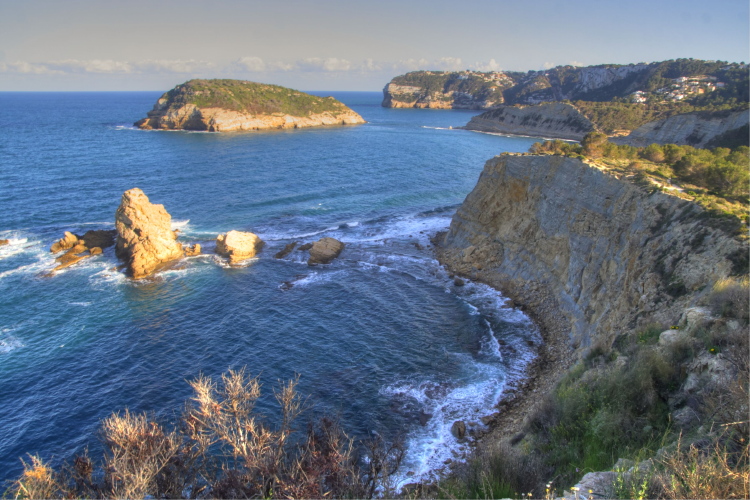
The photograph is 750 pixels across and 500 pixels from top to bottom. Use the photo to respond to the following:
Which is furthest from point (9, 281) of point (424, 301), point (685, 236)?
Answer: point (685, 236)

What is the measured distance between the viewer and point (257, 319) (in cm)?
3219

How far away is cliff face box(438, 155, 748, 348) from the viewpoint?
2153 cm

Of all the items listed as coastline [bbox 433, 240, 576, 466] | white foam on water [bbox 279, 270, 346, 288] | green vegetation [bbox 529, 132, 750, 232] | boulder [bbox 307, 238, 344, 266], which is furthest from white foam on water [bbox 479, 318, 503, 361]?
boulder [bbox 307, 238, 344, 266]

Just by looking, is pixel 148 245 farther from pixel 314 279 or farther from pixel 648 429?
pixel 648 429

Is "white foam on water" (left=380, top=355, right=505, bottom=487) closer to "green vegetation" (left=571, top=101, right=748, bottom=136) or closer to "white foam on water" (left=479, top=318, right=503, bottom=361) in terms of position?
"white foam on water" (left=479, top=318, right=503, bottom=361)

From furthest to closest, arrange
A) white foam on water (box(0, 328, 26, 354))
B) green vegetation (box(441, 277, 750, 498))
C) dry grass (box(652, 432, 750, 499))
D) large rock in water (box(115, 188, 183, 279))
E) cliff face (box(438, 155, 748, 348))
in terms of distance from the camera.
A: large rock in water (box(115, 188, 183, 279))
white foam on water (box(0, 328, 26, 354))
cliff face (box(438, 155, 748, 348))
green vegetation (box(441, 277, 750, 498))
dry grass (box(652, 432, 750, 499))

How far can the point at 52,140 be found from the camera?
102812mm

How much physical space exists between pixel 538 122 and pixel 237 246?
385 feet

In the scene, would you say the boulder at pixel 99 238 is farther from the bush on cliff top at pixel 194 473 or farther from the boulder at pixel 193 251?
the bush on cliff top at pixel 194 473

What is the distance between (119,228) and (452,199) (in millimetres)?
44088

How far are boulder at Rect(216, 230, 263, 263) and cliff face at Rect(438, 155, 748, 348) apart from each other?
1990 centimetres

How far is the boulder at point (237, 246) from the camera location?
143 feet

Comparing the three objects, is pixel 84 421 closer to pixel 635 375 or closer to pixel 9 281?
pixel 9 281

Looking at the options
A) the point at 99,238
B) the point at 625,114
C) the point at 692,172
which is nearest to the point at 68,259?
the point at 99,238
